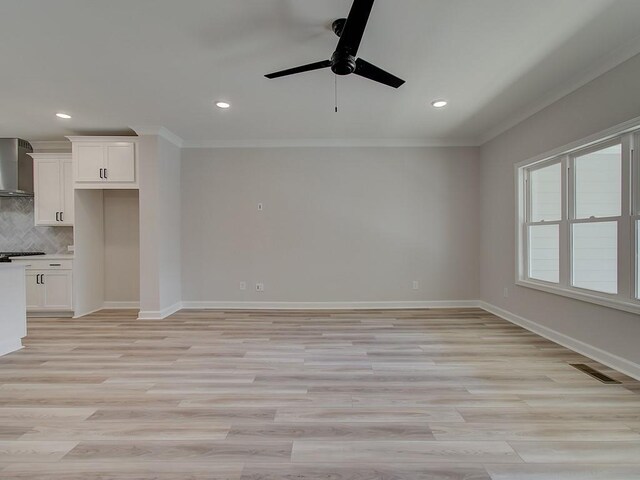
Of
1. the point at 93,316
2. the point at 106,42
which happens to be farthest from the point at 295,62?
the point at 93,316

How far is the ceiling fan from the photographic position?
166cm

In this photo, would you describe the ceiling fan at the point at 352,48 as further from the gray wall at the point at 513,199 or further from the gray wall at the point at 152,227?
the gray wall at the point at 152,227

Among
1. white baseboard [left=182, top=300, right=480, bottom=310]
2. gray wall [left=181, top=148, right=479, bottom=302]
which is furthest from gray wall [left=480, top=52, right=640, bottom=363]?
white baseboard [left=182, top=300, right=480, bottom=310]

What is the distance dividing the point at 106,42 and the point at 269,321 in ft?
11.2

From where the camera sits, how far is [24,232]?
188 inches

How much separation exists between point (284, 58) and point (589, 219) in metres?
3.33

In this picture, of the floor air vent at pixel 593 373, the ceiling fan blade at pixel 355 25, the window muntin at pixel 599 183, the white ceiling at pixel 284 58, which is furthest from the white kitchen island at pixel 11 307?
the window muntin at pixel 599 183

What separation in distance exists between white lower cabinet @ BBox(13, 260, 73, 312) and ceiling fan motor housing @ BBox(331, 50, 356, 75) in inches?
184

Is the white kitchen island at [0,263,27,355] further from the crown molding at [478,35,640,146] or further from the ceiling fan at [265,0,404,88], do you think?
the crown molding at [478,35,640,146]

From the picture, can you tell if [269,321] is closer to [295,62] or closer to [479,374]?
[479,374]

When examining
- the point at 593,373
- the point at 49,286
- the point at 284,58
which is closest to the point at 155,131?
the point at 284,58

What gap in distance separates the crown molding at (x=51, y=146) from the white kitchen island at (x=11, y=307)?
272 cm

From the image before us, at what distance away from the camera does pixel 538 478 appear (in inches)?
56.3

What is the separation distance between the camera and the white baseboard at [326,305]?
4.77 m
